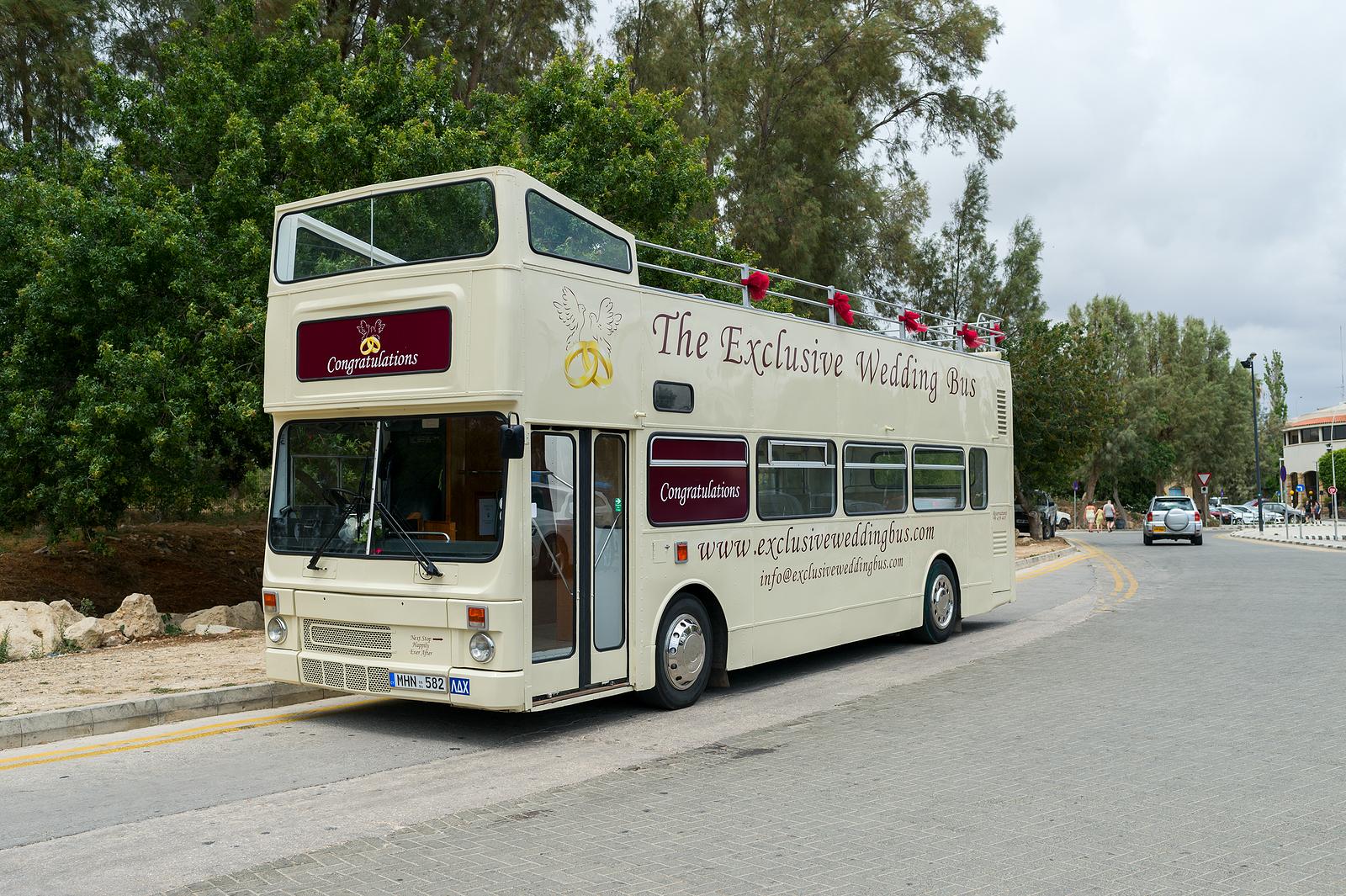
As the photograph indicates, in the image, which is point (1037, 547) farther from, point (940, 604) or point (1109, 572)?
point (940, 604)

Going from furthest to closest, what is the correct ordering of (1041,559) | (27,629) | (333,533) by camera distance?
1. (1041,559)
2. (27,629)
3. (333,533)

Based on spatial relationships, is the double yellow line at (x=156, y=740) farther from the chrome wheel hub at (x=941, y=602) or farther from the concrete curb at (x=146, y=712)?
the chrome wheel hub at (x=941, y=602)

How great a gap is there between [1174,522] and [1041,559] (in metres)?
12.4

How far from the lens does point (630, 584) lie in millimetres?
8984

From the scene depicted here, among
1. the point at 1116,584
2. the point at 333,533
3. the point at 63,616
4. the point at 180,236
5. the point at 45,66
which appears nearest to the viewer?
the point at 333,533

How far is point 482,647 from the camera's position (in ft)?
25.9

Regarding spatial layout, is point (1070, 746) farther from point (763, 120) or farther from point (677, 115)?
point (763, 120)

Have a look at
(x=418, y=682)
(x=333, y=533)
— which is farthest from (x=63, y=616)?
(x=418, y=682)

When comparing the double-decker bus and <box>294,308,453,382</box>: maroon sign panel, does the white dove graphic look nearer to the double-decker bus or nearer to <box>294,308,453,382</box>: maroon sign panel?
the double-decker bus

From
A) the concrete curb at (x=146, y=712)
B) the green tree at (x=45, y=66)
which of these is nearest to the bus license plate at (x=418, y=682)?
the concrete curb at (x=146, y=712)

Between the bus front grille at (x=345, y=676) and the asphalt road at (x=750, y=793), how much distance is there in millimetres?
382

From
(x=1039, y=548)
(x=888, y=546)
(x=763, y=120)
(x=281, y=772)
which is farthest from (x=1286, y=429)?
(x=281, y=772)

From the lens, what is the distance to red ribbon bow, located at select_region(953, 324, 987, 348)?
15391mm

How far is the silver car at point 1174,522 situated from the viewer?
4078 cm
